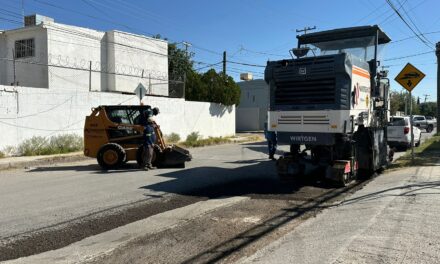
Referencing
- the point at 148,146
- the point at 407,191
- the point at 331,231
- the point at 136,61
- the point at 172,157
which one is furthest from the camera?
the point at 136,61

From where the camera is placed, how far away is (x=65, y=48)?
24984 millimetres

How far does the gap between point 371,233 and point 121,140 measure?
9.90 meters

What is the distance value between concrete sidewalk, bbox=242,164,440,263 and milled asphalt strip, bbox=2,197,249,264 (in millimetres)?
1905

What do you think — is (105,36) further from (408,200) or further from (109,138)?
(408,200)

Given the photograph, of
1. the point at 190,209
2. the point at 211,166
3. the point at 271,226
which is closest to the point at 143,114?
the point at 211,166

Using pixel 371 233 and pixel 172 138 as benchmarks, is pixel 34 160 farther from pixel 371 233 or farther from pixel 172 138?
pixel 371 233

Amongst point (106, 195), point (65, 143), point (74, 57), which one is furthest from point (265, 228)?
point (74, 57)

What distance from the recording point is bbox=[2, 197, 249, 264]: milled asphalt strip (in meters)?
5.67

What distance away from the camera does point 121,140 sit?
47.6 feet

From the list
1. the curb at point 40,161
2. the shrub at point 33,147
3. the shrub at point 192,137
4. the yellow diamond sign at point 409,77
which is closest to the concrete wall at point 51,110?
the shrub at point 33,147

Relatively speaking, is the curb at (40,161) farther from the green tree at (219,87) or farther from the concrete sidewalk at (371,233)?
the green tree at (219,87)

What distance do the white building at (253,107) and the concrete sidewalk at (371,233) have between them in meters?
36.6

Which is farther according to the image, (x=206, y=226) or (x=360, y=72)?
(x=360, y=72)

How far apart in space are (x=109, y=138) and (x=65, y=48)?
41.0 feet
